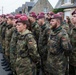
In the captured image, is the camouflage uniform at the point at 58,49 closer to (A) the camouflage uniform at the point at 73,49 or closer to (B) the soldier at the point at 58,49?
(B) the soldier at the point at 58,49

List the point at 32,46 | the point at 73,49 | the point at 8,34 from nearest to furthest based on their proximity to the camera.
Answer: the point at 32,46 < the point at 73,49 < the point at 8,34

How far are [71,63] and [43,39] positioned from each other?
1.00 m

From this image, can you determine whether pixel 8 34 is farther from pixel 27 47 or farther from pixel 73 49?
pixel 27 47

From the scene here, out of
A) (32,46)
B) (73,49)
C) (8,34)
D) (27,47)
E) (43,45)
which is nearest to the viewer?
(32,46)

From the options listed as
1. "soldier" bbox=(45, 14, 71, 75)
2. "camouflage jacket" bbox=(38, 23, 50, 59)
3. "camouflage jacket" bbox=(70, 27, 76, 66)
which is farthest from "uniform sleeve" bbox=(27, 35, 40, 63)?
"camouflage jacket" bbox=(38, 23, 50, 59)

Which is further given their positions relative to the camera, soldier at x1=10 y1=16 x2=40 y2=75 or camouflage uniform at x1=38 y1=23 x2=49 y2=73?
camouflage uniform at x1=38 y1=23 x2=49 y2=73

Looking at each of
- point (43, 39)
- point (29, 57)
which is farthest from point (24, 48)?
point (43, 39)

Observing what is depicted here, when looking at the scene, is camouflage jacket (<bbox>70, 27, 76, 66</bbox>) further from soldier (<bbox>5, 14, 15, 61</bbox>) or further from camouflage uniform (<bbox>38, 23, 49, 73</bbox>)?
soldier (<bbox>5, 14, 15, 61</bbox>)

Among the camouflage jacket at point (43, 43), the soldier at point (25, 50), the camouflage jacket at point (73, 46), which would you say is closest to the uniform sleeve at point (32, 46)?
the soldier at point (25, 50)

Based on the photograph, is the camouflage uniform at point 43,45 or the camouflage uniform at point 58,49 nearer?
the camouflage uniform at point 58,49

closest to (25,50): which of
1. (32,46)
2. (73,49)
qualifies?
(32,46)

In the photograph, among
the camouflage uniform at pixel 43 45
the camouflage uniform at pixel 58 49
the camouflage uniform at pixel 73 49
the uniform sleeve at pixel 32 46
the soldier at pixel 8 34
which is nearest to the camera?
the uniform sleeve at pixel 32 46

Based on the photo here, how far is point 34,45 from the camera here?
5.57m

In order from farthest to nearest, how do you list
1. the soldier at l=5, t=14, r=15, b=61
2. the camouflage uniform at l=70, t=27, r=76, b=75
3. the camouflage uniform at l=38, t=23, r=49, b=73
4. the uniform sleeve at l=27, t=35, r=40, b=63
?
1. the soldier at l=5, t=14, r=15, b=61
2. the camouflage uniform at l=38, t=23, r=49, b=73
3. the camouflage uniform at l=70, t=27, r=76, b=75
4. the uniform sleeve at l=27, t=35, r=40, b=63
